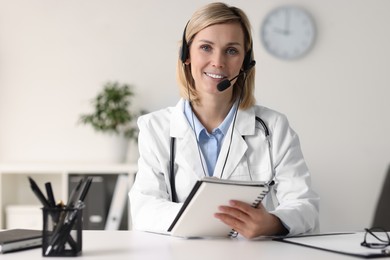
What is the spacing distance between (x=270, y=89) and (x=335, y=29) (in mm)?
545

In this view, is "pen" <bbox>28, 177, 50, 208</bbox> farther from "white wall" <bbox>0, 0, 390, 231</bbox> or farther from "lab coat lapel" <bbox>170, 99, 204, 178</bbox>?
"white wall" <bbox>0, 0, 390, 231</bbox>

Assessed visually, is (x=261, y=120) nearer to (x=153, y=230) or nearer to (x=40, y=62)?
(x=153, y=230)

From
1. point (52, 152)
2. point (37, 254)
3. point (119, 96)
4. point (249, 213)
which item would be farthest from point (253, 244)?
point (52, 152)

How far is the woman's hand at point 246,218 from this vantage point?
1.72 m

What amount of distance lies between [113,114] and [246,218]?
250 centimetres

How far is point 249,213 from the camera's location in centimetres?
175

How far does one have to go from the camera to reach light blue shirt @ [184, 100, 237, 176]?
221cm

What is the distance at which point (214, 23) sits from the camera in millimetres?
2164

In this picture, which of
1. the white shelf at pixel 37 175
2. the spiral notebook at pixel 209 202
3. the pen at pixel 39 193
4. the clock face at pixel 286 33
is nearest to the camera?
the pen at pixel 39 193

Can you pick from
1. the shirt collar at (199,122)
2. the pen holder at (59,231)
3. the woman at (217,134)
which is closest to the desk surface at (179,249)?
the pen holder at (59,231)

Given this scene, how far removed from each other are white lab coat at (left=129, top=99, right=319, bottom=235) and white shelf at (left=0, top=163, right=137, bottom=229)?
1.83 metres

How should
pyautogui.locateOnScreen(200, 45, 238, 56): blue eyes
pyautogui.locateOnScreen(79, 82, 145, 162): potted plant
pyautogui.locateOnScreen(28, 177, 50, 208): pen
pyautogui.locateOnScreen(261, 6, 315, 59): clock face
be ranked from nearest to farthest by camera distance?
pyautogui.locateOnScreen(28, 177, 50, 208): pen < pyautogui.locateOnScreen(200, 45, 238, 56): blue eyes < pyautogui.locateOnScreen(79, 82, 145, 162): potted plant < pyautogui.locateOnScreen(261, 6, 315, 59): clock face

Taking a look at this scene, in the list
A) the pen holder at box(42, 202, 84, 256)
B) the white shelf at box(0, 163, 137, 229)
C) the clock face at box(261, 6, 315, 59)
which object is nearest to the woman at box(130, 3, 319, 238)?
the pen holder at box(42, 202, 84, 256)

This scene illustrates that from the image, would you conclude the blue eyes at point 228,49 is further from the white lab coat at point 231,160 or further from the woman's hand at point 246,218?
the woman's hand at point 246,218
